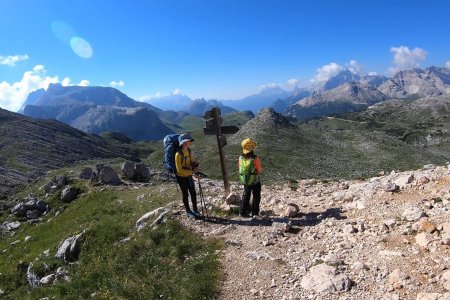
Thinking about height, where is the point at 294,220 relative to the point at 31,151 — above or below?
above

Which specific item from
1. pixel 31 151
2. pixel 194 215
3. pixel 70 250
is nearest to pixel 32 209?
pixel 70 250

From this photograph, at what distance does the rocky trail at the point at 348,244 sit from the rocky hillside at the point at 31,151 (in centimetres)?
7211

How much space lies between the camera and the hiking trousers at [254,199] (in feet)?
52.5

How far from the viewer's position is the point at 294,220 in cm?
1523

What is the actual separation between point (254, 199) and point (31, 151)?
460ft

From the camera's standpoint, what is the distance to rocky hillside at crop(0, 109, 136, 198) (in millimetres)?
101188

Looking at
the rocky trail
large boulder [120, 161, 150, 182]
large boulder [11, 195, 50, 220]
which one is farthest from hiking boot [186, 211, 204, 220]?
large boulder [120, 161, 150, 182]

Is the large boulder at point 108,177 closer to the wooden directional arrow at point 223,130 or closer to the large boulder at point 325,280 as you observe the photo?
the wooden directional arrow at point 223,130

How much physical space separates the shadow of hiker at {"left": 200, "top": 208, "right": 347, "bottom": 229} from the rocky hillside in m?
70.1

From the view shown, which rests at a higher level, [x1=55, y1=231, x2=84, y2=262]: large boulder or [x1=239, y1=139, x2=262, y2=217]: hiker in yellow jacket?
[x1=239, y1=139, x2=262, y2=217]: hiker in yellow jacket

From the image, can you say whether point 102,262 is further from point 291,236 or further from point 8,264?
point 8,264

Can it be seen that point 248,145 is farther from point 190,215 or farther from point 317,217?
point 190,215

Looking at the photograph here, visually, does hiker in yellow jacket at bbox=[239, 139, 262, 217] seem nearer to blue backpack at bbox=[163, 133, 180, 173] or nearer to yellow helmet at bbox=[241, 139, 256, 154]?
yellow helmet at bbox=[241, 139, 256, 154]

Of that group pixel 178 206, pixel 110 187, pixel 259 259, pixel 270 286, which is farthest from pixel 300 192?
pixel 110 187
